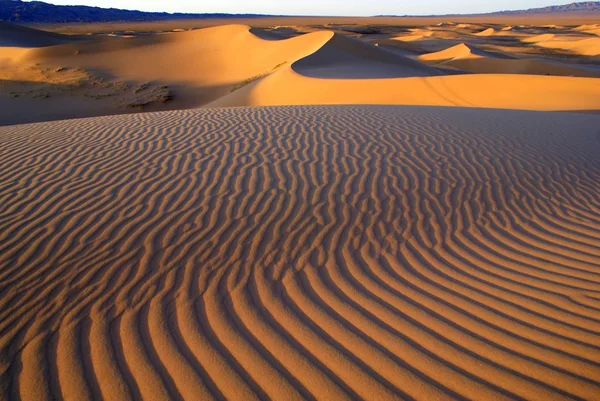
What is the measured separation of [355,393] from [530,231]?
285cm

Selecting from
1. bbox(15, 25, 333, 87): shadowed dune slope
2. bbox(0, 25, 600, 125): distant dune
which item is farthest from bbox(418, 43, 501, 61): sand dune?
bbox(15, 25, 333, 87): shadowed dune slope

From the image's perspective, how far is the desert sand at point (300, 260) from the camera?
253 cm

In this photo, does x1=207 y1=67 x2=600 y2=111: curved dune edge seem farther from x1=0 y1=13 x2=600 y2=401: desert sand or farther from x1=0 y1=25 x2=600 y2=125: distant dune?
x1=0 y1=13 x2=600 y2=401: desert sand

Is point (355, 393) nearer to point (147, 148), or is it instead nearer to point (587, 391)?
point (587, 391)

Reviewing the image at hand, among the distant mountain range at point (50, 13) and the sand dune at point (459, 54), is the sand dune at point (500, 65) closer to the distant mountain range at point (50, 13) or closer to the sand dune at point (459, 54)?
the sand dune at point (459, 54)

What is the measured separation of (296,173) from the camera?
5.29 metres

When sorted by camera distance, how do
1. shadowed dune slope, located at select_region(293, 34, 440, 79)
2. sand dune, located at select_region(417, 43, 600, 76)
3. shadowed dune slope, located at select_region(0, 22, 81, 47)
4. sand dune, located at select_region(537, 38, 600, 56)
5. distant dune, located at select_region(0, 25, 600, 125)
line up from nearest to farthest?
distant dune, located at select_region(0, 25, 600, 125) → shadowed dune slope, located at select_region(293, 34, 440, 79) → sand dune, located at select_region(417, 43, 600, 76) → shadowed dune slope, located at select_region(0, 22, 81, 47) → sand dune, located at select_region(537, 38, 600, 56)

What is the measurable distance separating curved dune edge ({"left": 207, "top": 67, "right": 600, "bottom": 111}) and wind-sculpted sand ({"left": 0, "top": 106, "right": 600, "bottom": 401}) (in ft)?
24.7

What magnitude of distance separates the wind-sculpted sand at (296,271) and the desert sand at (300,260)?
0.6 inches

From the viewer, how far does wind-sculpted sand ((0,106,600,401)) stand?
2520 millimetres

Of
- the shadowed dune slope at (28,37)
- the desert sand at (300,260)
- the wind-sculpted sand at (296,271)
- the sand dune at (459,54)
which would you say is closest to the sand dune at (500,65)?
the sand dune at (459,54)

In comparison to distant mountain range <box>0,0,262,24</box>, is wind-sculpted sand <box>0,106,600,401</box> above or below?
above

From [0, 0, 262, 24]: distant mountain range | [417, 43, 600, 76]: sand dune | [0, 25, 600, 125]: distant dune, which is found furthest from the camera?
[0, 0, 262, 24]: distant mountain range

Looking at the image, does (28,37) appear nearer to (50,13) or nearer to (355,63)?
(355,63)
